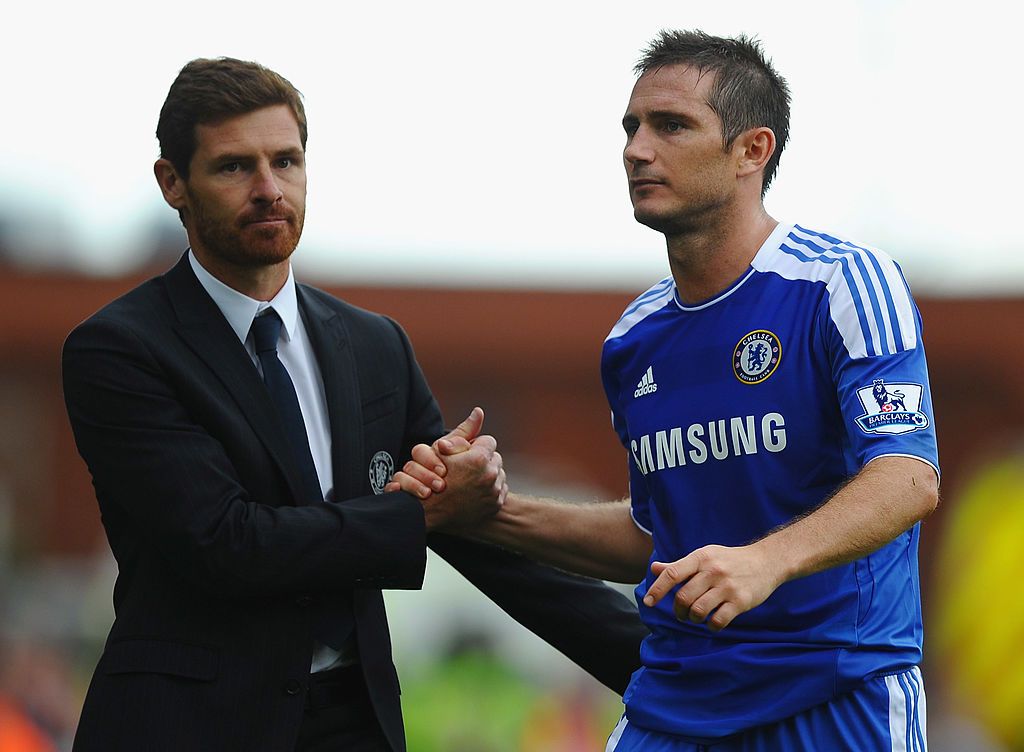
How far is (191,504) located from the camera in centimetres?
367

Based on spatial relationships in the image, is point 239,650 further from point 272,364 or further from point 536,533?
point 536,533

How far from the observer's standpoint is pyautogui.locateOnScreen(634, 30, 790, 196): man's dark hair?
3916 millimetres

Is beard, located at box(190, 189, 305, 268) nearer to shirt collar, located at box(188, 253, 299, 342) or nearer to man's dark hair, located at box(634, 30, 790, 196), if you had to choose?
shirt collar, located at box(188, 253, 299, 342)

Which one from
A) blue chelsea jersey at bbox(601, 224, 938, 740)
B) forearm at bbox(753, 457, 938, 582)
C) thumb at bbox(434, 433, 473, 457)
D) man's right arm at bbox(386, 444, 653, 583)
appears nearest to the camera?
forearm at bbox(753, 457, 938, 582)

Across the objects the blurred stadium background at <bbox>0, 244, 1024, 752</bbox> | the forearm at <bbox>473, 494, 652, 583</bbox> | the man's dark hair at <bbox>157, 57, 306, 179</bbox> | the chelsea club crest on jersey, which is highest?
the man's dark hair at <bbox>157, 57, 306, 179</bbox>

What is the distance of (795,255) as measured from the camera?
12.4ft

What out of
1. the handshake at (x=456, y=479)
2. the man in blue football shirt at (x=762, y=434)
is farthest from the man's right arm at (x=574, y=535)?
the man in blue football shirt at (x=762, y=434)

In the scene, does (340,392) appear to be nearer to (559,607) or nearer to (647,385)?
(647,385)

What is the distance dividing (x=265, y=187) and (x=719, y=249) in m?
1.17

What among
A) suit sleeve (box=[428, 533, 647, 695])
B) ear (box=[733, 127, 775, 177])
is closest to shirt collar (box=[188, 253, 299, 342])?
suit sleeve (box=[428, 533, 647, 695])

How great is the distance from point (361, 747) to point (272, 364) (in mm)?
1019

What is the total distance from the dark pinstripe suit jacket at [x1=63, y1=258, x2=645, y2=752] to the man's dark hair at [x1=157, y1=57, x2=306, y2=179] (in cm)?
35

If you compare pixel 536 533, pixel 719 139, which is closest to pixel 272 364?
pixel 536 533

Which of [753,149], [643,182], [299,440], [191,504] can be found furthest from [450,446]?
[753,149]
